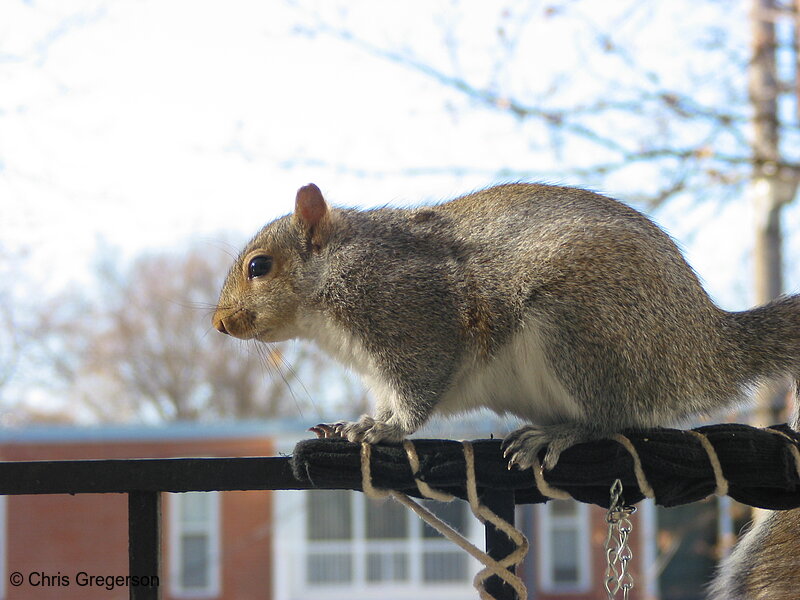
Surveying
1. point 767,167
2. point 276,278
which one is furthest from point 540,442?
point 767,167

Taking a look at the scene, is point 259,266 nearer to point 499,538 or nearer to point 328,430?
point 328,430

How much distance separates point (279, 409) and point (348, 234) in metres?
16.3

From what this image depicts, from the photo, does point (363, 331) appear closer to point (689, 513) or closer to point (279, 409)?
point (689, 513)

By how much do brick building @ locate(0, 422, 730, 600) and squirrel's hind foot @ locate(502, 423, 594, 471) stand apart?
8.11m

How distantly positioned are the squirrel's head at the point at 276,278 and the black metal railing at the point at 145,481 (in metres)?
0.65

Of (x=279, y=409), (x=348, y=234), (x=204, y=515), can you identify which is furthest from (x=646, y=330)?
(x=279, y=409)

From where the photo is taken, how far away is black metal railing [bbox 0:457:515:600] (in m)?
1.29

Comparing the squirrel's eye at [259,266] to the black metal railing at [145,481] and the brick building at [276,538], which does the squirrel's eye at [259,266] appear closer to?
the black metal railing at [145,481]

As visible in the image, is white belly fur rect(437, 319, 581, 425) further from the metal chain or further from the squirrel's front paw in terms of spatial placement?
the metal chain

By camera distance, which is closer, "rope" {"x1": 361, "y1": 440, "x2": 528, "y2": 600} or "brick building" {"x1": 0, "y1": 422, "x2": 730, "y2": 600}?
"rope" {"x1": 361, "y1": 440, "x2": 528, "y2": 600}

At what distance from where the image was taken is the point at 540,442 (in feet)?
4.86

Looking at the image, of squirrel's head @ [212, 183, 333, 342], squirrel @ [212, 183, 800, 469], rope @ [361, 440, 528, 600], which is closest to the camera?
rope @ [361, 440, 528, 600]

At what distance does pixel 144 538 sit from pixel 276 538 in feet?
35.1

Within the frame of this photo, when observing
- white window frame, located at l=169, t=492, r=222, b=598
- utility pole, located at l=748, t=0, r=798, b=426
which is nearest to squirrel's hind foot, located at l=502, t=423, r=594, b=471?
utility pole, located at l=748, t=0, r=798, b=426
